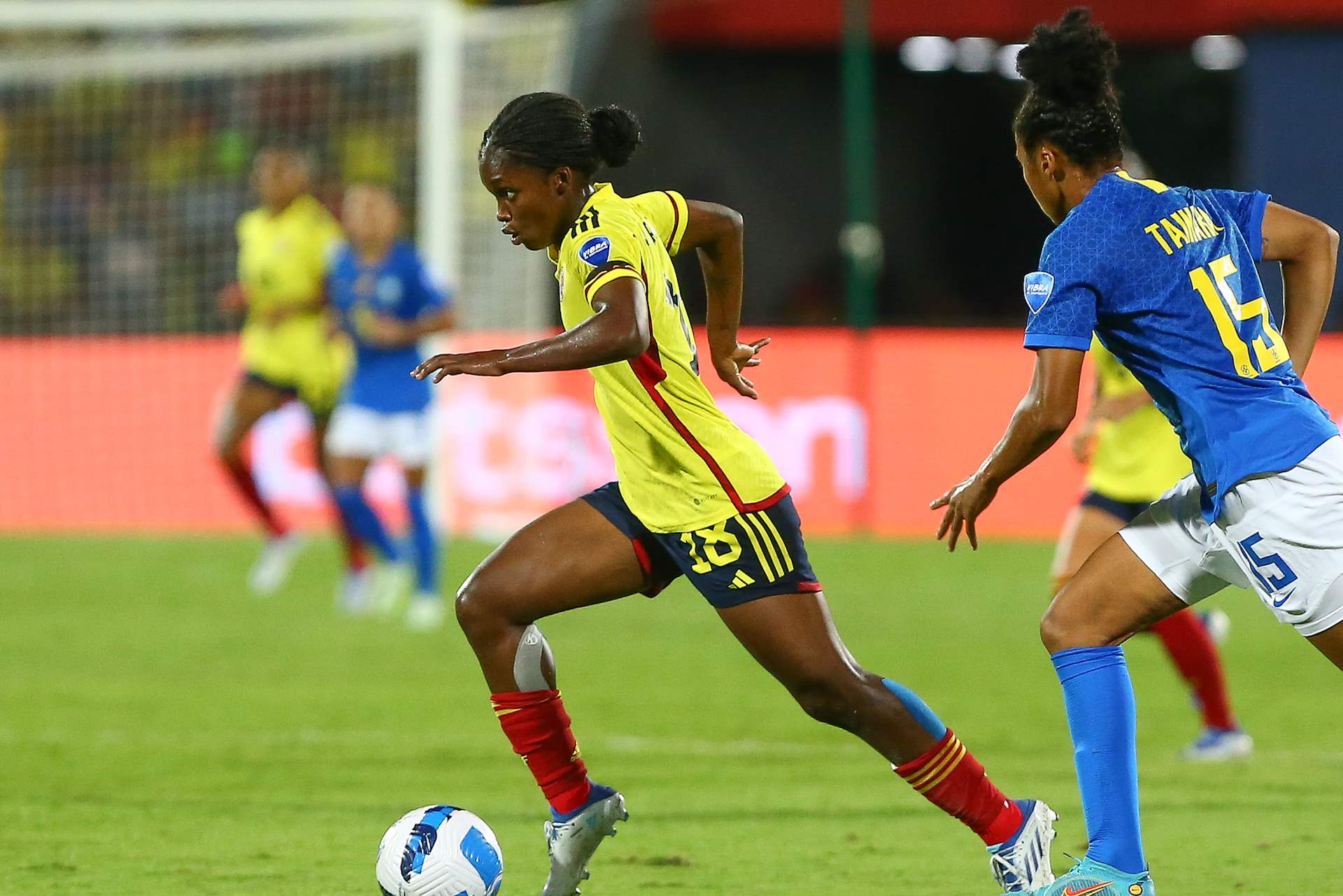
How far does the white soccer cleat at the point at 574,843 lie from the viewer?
4973 mm

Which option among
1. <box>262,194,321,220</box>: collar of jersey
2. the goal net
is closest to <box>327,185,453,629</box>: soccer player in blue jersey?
<box>262,194,321,220</box>: collar of jersey

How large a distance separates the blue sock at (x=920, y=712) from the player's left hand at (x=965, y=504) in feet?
1.70

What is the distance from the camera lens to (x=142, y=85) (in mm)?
18922

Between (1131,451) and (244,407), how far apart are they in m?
6.89

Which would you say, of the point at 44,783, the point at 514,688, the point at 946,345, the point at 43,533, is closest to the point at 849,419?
the point at 946,345

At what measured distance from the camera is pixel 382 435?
11.6m

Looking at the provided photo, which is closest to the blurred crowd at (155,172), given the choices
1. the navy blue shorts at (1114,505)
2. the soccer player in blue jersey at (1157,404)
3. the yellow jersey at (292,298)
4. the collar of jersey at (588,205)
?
the yellow jersey at (292,298)

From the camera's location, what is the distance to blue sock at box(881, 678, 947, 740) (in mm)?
4836

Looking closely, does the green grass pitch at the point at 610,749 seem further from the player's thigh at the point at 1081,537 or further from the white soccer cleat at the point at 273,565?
the player's thigh at the point at 1081,537

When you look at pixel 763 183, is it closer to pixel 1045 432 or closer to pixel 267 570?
pixel 267 570

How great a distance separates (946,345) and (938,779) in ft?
35.9

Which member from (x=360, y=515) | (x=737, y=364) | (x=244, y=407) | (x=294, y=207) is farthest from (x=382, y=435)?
(x=737, y=364)

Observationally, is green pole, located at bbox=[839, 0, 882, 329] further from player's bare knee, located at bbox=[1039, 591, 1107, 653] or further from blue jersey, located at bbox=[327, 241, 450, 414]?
player's bare knee, located at bbox=[1039, 591, 1107, 653]

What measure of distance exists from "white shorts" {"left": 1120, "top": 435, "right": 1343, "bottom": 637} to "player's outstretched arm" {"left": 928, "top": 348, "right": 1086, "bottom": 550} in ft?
1.54
